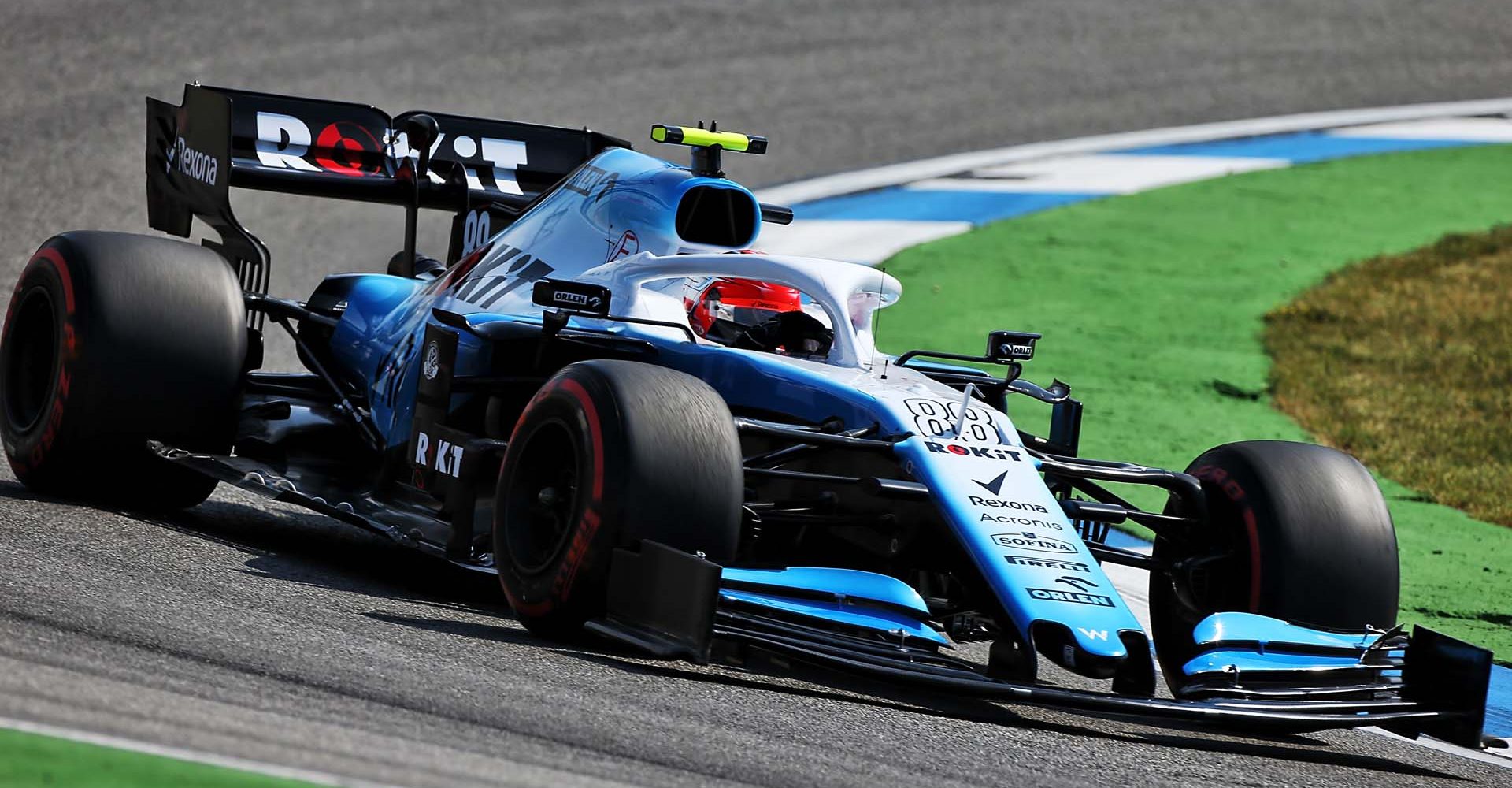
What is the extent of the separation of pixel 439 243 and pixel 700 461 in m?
8.40

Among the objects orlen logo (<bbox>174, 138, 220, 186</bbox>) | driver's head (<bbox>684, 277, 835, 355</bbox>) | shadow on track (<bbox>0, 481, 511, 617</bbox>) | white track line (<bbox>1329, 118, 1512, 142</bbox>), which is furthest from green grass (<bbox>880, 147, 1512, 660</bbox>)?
orlen logo (<bbox>174, 138, 220, 186</bbox>)

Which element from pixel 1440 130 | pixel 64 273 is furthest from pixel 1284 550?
pixel 1440 130

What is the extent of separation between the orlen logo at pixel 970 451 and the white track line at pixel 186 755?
7.64 ft

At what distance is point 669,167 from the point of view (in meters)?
7.10

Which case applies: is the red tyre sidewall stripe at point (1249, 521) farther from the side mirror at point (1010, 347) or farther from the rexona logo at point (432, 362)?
the rexona logo at point (432, 362)

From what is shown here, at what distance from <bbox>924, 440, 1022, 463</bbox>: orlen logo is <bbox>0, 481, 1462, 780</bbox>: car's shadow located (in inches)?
26.8

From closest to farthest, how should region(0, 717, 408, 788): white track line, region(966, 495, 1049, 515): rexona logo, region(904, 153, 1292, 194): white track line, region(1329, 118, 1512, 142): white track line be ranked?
1. region(0, 717, 408, 788): white track line
2. region(966, 495, 1049, 515): rexona logo
3. region(904, 153, 1292, 194): white track line
4. region(1329, 118, 1512, 142): white track line

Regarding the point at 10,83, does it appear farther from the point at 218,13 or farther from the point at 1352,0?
the point at 1352,0

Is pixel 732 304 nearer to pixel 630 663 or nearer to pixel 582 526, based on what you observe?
pixel 582 526

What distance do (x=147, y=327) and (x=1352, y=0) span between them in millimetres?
17046

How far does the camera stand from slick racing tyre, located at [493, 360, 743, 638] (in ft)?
17.2

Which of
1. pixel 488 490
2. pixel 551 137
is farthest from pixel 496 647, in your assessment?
pixel 551 137

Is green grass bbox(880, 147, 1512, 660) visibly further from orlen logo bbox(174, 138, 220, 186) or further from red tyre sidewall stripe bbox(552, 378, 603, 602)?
orlen logo bbox(174, 138, 220, 186)

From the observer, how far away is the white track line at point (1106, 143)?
49.7 ft
